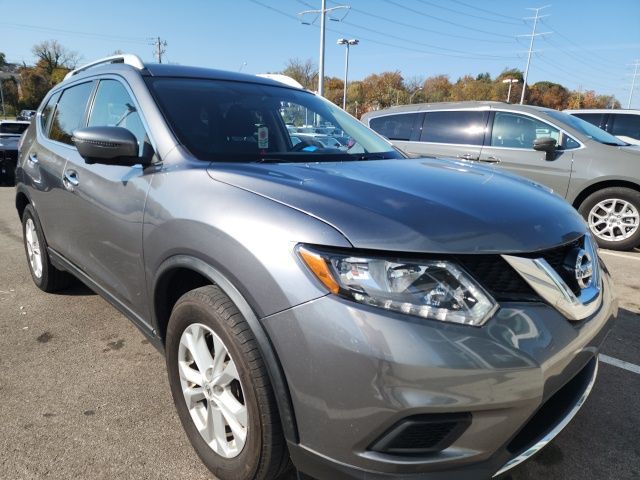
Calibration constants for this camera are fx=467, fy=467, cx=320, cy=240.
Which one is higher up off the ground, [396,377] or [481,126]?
[481,126]

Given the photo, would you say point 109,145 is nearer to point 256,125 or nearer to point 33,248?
point 256,125

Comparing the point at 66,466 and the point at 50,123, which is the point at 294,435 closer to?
the point at 66,466

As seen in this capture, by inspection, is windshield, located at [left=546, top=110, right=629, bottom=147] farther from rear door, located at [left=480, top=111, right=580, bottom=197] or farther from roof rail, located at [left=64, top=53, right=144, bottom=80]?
roof rail, located at [left=64, top=53, right=144, bottom=80]

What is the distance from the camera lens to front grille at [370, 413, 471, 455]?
1354 mm

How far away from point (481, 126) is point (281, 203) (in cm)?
579

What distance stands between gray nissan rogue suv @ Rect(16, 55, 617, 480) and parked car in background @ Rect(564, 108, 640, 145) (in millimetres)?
8568

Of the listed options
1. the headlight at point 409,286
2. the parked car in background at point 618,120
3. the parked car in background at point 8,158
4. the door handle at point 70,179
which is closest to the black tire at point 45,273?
the door handle at point 70,179

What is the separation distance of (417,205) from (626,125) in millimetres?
9542

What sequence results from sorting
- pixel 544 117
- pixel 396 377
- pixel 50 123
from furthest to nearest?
pixel 544 117
pixel 50 123
pixel 396 377

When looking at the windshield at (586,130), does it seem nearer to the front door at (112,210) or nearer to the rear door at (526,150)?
the rear door at (526,150)

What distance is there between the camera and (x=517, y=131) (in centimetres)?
641

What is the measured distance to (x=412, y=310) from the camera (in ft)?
4.45

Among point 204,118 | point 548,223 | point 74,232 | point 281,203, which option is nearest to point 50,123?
point 74,232

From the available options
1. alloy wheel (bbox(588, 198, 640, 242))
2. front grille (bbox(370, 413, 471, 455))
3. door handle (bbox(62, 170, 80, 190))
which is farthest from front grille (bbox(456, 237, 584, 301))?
alloy wheel (bbox(588, 198, 640, 242))
